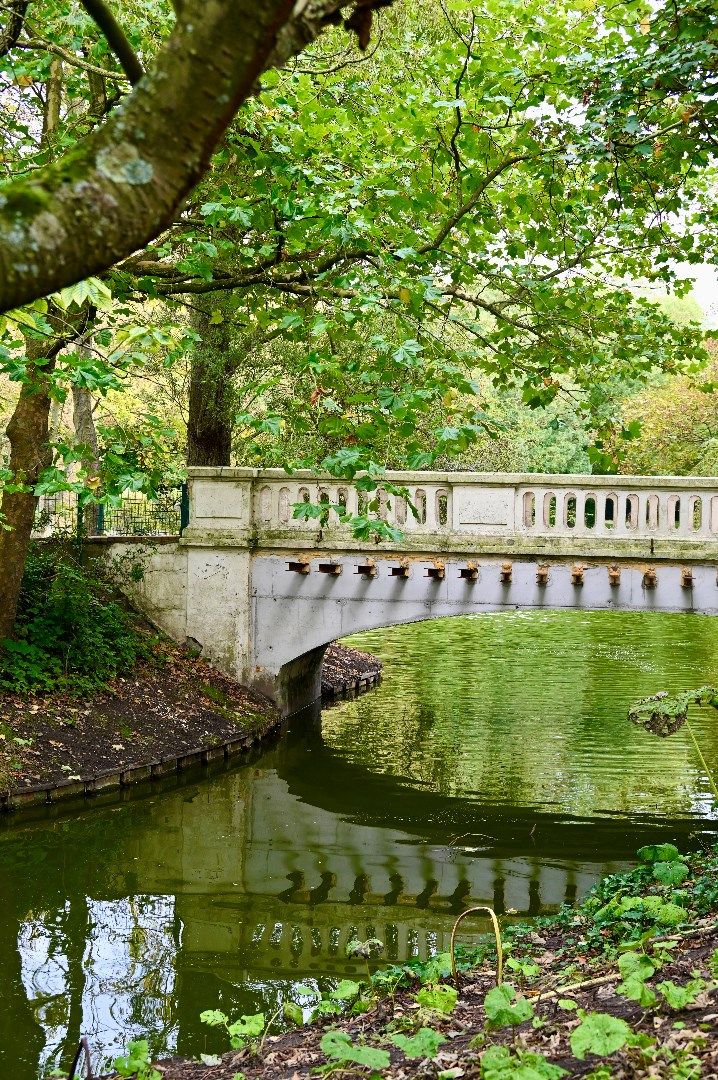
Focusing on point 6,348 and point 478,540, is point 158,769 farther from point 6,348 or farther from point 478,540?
point 6,348

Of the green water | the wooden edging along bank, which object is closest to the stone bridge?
the wooden edging along bank

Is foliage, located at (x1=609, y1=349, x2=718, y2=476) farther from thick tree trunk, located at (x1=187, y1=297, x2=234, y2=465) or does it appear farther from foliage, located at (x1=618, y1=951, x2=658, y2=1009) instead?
foliage, located at (x1=618, y1=951, x2=658, y2=1009)

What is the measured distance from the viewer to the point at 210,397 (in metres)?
15.8

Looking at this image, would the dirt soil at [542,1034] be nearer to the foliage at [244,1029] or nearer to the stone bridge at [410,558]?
the foliage at [244,1029]

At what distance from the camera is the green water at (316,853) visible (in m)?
7.02

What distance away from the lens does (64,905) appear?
28.3ft

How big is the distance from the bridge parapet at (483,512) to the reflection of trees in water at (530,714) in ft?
9.00

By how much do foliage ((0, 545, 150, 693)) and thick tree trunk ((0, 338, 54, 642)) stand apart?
0.45 m

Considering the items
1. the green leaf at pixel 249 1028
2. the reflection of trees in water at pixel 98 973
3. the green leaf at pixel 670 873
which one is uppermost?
the green leaf at pixel 670 873

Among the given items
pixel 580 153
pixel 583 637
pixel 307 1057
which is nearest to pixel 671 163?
pixel 580 153

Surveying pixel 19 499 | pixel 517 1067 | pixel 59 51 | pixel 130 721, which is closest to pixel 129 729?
pixel 130 721

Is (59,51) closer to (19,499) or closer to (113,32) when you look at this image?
(19,499)

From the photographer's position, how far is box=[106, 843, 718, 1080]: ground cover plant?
147 inches

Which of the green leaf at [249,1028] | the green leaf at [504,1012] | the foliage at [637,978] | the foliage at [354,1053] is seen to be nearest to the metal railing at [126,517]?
the green leaf at [249,1028]
